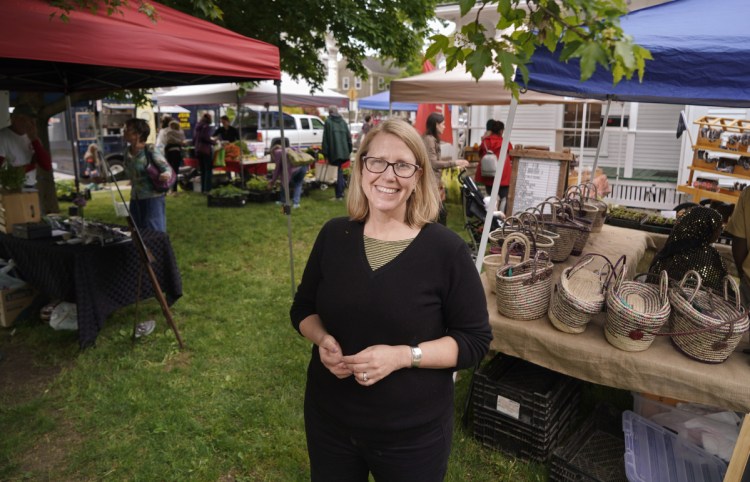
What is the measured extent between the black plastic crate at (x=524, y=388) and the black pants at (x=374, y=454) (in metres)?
1.25

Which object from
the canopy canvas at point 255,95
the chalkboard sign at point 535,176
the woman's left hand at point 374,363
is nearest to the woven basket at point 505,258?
the woman's left hand at point 374,363

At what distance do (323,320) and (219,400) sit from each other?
2.27 meters

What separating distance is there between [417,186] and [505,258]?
4.80 feet

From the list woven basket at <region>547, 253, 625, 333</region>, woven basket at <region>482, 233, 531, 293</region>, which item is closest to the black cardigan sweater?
woven basket at <region>547, 253, 625, 333</region>

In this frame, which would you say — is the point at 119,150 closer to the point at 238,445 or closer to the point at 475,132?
the point at 475,132

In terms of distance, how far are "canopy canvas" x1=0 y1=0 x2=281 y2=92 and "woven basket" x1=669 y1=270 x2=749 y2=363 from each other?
11.7 ft

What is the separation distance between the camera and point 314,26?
723cm

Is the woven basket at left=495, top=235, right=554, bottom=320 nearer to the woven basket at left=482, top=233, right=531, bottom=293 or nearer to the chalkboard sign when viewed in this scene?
the woven basket at left=482, top=233, right=531, bottom=293

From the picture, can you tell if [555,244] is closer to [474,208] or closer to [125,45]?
[474,208]

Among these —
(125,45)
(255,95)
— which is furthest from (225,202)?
(125,45)

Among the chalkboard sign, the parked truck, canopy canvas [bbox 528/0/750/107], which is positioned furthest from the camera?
the parked truck

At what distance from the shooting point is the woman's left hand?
147cm

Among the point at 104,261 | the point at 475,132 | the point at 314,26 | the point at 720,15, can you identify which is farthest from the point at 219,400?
the point at 475,132

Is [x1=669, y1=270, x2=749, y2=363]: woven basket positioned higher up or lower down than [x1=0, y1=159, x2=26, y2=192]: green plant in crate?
lower down
